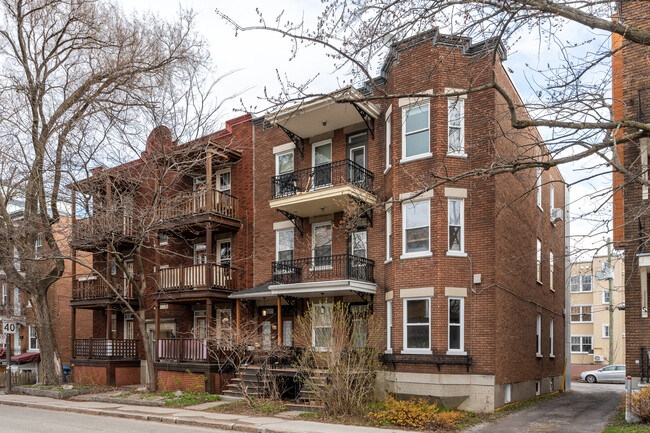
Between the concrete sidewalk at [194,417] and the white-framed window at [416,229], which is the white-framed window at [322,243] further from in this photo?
the concrete sidewalk at [194,417]

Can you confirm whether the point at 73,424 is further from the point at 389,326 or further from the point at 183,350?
the point at 389,326

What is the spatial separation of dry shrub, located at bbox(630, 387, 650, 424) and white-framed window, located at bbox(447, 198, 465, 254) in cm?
588

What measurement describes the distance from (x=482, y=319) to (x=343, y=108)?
8.07m

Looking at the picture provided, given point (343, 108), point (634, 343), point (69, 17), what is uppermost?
point (69, 17)

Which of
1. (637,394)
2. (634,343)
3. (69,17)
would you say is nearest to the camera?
(637,394)

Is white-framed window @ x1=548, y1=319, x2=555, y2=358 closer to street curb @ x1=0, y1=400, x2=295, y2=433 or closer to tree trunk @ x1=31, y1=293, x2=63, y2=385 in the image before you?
street curb @ x1=0, y1=400, x2=295, y2=433

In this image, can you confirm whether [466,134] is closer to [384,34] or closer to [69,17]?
[384,34]

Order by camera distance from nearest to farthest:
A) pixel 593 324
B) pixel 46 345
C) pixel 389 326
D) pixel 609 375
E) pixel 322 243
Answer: pixel 389 326
pixel 322 243
pixel 46 345
pixel 609 375
pixel 593 324

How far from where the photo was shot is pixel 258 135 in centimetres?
2297

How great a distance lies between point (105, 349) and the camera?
23.9m

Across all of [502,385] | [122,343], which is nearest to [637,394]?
[502,385]

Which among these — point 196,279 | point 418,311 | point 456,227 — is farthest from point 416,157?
point 196,279

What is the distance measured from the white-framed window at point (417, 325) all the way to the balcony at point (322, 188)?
3.62 meters

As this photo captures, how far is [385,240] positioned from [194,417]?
26.6 feet
